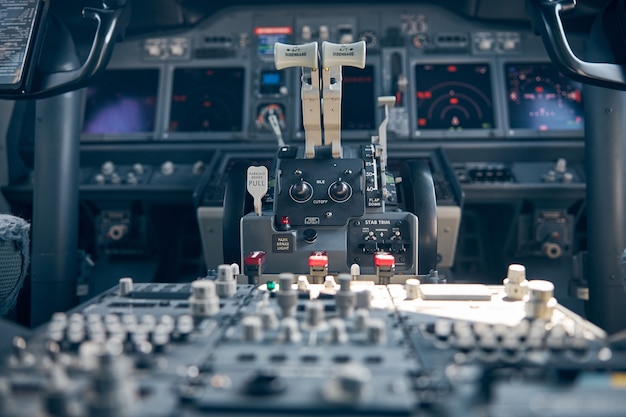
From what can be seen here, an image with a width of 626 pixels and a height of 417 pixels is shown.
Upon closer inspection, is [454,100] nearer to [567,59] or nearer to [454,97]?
[454,97]

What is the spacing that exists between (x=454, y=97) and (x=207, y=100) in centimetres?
139

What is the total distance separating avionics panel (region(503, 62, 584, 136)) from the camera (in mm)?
3172

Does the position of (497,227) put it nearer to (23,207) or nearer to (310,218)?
(310,218)

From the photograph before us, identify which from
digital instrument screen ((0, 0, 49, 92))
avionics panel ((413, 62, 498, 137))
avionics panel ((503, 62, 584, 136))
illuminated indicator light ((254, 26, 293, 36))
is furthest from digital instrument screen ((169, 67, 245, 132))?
avionics panel ((503, 62, 584, 136))

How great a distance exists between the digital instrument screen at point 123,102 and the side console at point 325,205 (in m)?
1.57

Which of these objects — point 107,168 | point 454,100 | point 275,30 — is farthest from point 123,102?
point 454,100

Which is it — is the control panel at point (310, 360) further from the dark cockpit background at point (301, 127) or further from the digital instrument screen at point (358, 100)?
the digital instrument screen at point (358, 100)

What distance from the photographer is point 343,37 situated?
3355 mm

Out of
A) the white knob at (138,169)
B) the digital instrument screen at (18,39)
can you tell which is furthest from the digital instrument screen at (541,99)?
the digital instrument screen at (18,39)

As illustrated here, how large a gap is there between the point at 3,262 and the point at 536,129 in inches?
103

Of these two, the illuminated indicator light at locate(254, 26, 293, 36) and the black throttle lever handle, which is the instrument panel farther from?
the black throttle lever handle

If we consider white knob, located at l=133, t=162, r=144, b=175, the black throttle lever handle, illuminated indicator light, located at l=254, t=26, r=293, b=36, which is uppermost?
illuminated indicator light, located at l=254, t=26, r=293, b=36

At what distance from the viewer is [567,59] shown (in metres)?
1.89

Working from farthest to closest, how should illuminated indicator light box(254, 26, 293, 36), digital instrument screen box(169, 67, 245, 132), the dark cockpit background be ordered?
illuminated indicator light box(254, 26, 293, 36) < digital instrument screen box(169, 67, 245, 132) < the dark cockpit background
